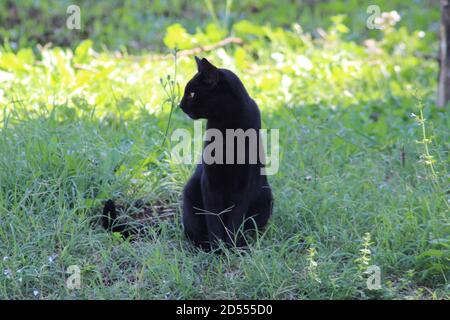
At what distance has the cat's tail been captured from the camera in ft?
12.1

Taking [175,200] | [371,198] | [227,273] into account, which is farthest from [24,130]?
[371,198]

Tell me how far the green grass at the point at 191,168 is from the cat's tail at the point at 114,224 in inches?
2.1

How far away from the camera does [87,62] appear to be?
5.84 metres

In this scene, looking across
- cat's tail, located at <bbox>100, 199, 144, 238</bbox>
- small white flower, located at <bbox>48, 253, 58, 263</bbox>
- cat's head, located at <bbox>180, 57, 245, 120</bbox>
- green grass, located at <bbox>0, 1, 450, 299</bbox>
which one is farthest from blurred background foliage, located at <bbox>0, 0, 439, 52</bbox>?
small white flower, located at <bbox>48, 253, 58, 263</bbox>

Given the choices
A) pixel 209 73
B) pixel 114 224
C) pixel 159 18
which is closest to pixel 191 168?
pixel 114 224

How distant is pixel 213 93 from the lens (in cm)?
337

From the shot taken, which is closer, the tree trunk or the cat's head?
the cat's head

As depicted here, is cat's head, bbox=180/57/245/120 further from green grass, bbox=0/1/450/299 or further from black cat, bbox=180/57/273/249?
green grass, bbox=0/1/450/299

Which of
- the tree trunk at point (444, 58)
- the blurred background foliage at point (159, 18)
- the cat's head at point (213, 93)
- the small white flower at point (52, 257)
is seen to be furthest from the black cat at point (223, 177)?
the blurred background foliage at point (159, 18)

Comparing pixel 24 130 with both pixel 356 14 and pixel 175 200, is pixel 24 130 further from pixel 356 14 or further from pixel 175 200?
pixel 356 14

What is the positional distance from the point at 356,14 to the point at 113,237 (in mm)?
4753

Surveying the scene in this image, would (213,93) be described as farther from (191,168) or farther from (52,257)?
(52,257)

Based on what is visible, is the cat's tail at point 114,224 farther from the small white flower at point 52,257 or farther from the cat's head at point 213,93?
the cat's head at point 213,93

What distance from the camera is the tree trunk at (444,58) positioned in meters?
5.21
